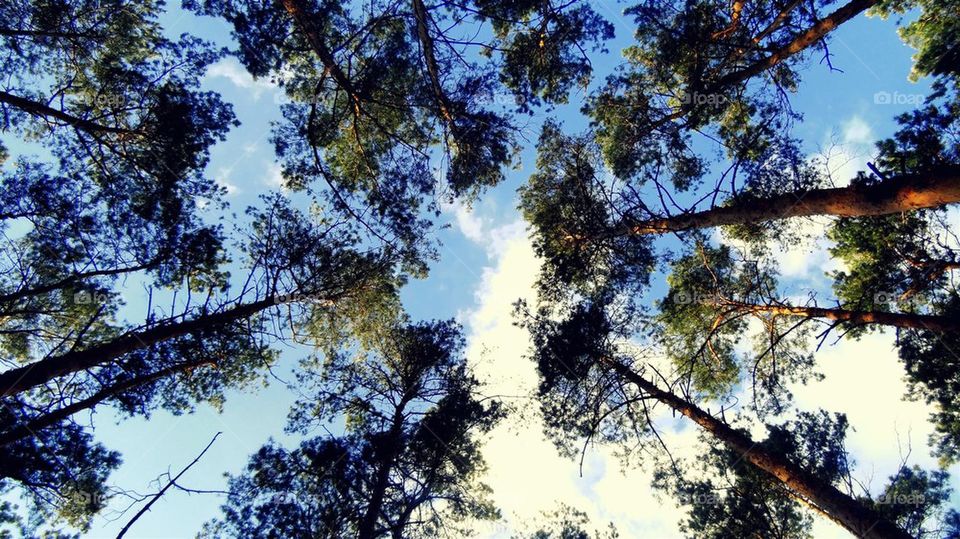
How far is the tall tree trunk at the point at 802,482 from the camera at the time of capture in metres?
5.61

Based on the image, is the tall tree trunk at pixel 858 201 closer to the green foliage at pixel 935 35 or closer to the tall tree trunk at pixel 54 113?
the green foliage at pixel 935 35

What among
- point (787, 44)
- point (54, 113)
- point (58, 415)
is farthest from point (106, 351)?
point (787, 44)

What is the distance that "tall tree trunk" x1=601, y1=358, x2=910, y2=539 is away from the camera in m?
5.61

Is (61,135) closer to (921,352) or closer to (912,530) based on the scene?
(921,352)

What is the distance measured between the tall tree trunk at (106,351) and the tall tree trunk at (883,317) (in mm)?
10578

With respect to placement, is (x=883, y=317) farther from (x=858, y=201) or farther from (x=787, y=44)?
(x=787, y=44)

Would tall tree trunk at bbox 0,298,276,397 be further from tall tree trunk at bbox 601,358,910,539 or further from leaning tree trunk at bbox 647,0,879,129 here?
leaning tree trunk at bbox 647,0,879,129

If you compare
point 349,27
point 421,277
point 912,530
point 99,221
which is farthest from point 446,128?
point 912,530

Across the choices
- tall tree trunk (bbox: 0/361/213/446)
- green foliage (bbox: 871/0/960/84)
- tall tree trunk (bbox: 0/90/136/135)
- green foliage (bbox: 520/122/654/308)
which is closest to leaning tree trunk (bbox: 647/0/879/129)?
green foliage (bbox: 520/122/654/308)

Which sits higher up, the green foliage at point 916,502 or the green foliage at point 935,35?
the green foliage at point 935,35

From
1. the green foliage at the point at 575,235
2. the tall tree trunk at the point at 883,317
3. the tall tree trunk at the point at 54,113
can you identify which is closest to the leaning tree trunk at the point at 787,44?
the green foliage at the point at 575,235

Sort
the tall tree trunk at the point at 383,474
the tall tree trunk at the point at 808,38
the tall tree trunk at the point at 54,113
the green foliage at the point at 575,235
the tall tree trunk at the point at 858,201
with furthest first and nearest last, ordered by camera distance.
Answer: the green foliage at the point at 575,235
the tall tree trunk at the point at 383,474
the tall tree trunk at the point at 808,38
the tall tree trunk at the point at 54,113
the tall tree trunk at the point at 858,201

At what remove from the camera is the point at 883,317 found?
7.71 metres

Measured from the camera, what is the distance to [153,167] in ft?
26.0
